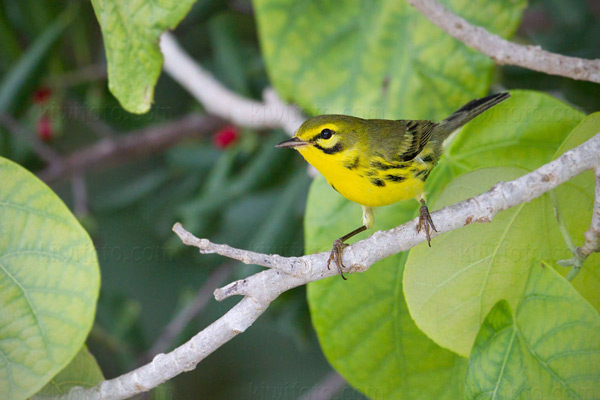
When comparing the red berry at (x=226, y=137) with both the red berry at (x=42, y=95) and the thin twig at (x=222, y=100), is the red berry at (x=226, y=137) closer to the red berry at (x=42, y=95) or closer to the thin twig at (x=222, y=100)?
the thin twig at (x=222, y=100)

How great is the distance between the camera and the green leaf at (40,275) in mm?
1048

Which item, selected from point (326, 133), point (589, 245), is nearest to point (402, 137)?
point (326, 133)

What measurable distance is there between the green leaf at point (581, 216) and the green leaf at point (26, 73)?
1.89 metres

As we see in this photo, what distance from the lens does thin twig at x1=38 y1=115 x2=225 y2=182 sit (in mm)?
2645

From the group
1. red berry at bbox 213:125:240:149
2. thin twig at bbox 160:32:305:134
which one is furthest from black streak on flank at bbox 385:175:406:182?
red berry at bbox 213:125:240:149

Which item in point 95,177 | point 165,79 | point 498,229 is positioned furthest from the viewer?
point 95,177

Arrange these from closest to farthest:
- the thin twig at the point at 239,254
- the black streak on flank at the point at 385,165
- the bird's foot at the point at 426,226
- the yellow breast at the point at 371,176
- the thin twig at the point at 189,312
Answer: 1. the thin twig at the point at 239,254
2. the bird's foot at the point at 426,226
3. the yellow breast at the point at 371,176
4. the black streak on flank at the point at 385,165
5. the thin twig at the point at 189,312

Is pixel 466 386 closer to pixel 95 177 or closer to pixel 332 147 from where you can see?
pixel 332 147

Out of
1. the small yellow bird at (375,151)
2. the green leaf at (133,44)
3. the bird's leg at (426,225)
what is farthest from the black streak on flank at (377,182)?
the green leaf at (133,44)

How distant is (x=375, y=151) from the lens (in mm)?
1516

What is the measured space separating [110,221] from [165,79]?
80 cm

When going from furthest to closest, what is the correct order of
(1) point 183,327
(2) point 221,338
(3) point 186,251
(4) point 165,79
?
(4) point 165,79
(3) point 186,251
(1) point 183,327
(2) point 221,338

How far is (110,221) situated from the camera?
3.25 metres

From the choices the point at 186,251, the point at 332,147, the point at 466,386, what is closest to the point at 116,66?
the point at 332,147
